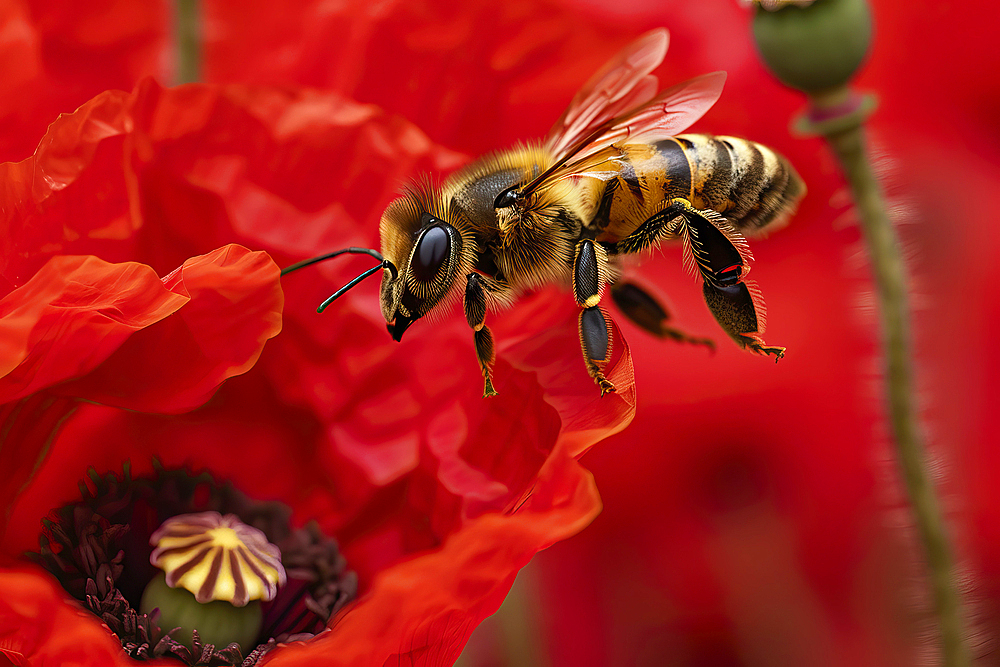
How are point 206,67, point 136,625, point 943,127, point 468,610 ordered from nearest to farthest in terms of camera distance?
1. point 468,610
2. point 136,625
3. point 206,67
4. point 943,127

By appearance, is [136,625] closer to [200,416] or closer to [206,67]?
[200,416]

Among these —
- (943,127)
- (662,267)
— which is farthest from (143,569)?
(943,127)

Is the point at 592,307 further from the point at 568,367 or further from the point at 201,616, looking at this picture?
the point at 201,616

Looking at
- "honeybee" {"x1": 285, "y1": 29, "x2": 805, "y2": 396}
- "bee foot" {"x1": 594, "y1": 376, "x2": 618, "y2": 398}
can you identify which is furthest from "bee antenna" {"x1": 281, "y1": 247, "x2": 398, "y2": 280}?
"bee foot" {"x1": 594, "y1": 376, "x2": 618, "y2": 398}

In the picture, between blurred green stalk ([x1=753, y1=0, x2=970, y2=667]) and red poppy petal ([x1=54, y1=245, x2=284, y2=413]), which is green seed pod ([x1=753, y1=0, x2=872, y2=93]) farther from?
red poppy petal ([x1=54, y1=245, x2=284, y2=413])

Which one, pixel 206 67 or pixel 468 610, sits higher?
pixel 206 67

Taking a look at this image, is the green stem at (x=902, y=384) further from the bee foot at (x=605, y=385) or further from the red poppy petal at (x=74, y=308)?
the red poppy petal at (x=74, y=308)
